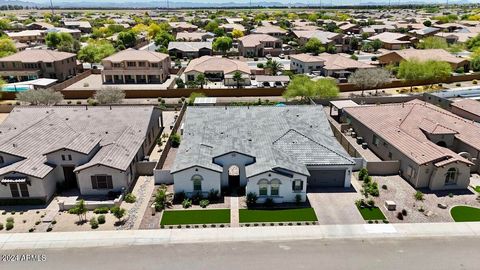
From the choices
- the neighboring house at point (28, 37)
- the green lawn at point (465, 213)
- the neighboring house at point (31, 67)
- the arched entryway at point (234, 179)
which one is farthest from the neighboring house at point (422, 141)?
the neighboring house at point (28, 37)

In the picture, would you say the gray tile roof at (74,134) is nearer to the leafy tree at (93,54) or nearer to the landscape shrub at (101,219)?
the landscape shrub at (101,219)

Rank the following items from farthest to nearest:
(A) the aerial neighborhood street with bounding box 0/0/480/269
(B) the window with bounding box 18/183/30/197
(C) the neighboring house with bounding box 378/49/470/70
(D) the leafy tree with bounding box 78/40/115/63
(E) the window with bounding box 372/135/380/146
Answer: (D) the leafy tree with bounding box 78/40/115/63 < (C) the neighboring house with bounding box 378/49/470/70 < (E) the window with bounding box 372/135/380/146 < (B) the window with bounding box 18/183/30/197 < (A) the aerial neighborhood street with bounding box 0/0/480/269

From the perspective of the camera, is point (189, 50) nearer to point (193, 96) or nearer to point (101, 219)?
point (193, 96)

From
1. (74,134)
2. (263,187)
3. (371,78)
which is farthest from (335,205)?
(371,78)

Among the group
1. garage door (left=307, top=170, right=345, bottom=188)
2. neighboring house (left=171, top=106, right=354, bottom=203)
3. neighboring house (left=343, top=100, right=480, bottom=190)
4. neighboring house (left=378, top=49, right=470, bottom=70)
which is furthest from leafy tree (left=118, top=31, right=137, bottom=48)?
garage door (left=307, top=170, right=345, bottom=188)

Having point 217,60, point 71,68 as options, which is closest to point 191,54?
point 217,60

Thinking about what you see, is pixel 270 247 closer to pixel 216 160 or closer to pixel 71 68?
pixel 216 160

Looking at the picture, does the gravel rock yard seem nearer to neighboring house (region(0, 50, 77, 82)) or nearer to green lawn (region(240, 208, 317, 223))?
green lawn (region(240, 208, 317, 223))
